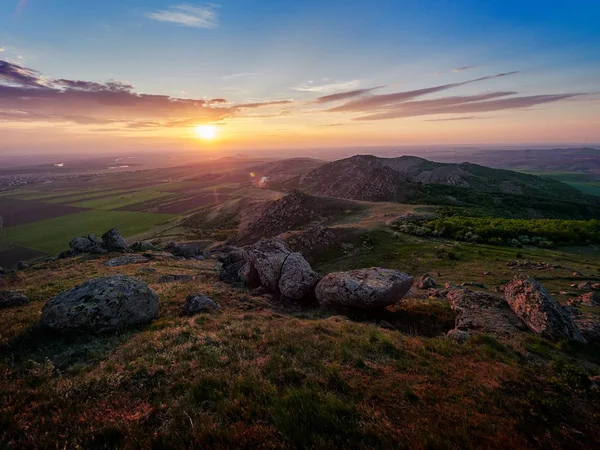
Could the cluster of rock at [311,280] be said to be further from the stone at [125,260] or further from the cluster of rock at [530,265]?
the stone at [125,260]

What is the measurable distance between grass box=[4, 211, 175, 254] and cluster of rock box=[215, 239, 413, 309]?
332ft

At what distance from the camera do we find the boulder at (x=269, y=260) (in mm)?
26469

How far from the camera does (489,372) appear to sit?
36.5ft

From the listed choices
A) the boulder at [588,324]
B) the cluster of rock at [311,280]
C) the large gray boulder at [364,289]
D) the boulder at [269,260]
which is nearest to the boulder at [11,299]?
the cluster of rock at [311,280]

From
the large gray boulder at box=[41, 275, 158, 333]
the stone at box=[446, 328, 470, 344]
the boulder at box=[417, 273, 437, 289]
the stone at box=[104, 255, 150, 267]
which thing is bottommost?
the stone at box=[104, 255, 150, 267]

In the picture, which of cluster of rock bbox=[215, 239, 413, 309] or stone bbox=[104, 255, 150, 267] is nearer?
cluster of rock bbox=[215, 239, 413, 309]

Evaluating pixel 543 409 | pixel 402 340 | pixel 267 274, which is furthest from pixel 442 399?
pixel 267 274

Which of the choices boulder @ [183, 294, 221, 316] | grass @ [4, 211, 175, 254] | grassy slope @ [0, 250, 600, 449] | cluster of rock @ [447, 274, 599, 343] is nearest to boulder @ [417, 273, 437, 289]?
cluster of rock @ [447, 274, 599, 343]

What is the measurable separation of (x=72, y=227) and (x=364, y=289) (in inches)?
5907

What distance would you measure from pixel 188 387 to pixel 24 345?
1098 cm

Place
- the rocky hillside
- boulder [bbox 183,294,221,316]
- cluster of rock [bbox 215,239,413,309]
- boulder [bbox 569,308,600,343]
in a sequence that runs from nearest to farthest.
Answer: boulder [bbox 569,308,600,343] < boulder [bbox 183,294,221,316] < cluster of rock [bbox 215,239,413,309] < the rocky hillside

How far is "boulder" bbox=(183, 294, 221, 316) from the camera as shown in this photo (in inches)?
762

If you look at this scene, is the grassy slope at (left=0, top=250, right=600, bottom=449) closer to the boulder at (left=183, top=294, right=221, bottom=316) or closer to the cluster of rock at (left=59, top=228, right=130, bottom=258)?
the boulder at (left=183, top=294, right=221, bottom=316)

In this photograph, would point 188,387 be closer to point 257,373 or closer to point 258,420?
point 257,373
